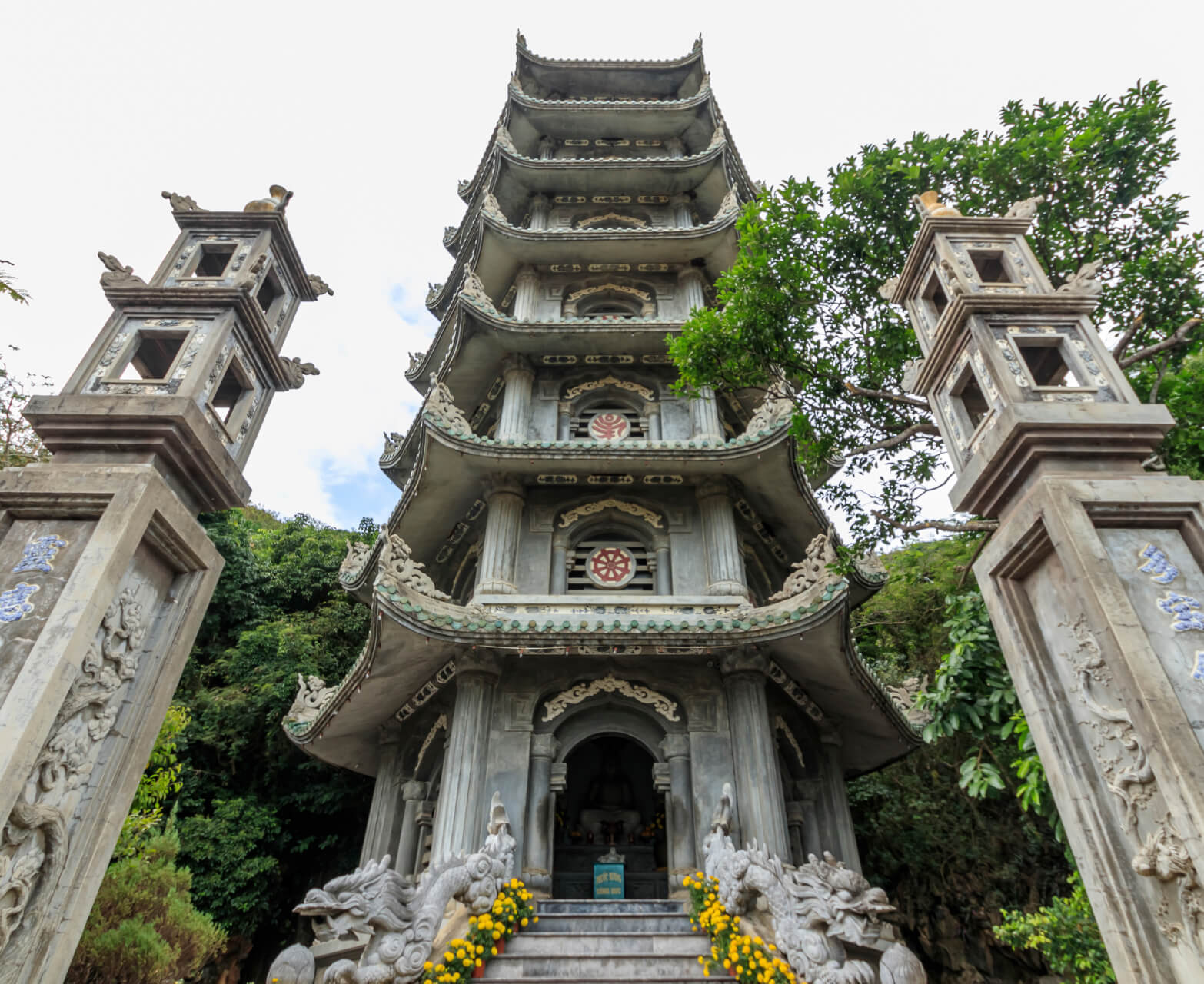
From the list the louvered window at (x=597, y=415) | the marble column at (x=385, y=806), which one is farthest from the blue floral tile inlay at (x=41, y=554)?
the louvered window at (x=597, y=415)

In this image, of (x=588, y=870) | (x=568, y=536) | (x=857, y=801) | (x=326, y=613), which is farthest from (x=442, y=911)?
(x=326, y=613)

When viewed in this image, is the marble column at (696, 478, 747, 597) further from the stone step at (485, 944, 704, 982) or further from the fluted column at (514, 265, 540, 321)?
the fluted column at (514, 265, 540, 321)

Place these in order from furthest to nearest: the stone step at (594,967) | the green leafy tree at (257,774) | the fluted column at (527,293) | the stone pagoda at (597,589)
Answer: the fluted column at (527,293) < the green leafy tree at (257,774) < the stone pagoda at (597,589) < the stone step at (594,967)

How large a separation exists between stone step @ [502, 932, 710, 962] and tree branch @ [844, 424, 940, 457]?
5.57 meters

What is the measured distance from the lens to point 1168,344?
25.2ft

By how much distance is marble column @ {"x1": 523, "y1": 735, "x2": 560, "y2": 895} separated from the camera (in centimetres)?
865

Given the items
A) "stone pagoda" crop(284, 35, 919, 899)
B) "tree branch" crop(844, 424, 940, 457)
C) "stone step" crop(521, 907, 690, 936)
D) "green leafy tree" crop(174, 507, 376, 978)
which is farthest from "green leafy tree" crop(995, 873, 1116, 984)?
"green leafy tree" crop(174, 507, 376, 978)

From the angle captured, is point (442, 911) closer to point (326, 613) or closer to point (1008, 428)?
point (1008, 428)

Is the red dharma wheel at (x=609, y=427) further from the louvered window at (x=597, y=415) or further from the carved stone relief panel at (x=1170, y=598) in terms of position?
the carved stone relief panel at (x=1170, y=598)

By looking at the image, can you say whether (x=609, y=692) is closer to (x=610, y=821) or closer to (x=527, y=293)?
(x=610, y=821)

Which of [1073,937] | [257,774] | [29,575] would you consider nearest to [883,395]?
[1073,937]

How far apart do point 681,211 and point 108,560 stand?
13874mm

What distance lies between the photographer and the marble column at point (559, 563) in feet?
36.7

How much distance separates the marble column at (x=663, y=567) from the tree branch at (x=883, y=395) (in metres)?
3.60
